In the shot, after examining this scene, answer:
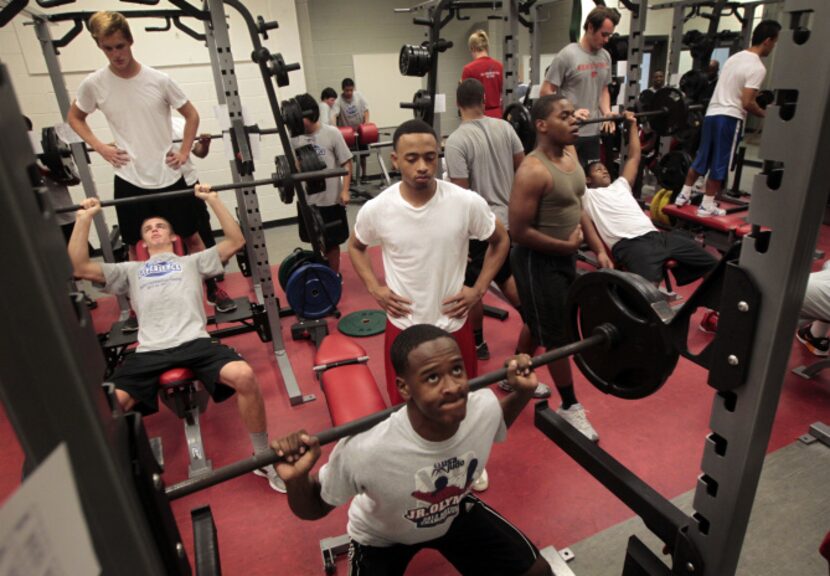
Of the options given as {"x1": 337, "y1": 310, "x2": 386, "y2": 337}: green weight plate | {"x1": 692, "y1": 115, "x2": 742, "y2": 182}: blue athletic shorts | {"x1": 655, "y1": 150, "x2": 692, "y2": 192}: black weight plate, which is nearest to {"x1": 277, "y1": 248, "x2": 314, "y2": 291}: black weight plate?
{"x1": 337, "y1": 310, "x2": 386, "y2": 337}: green weight plate

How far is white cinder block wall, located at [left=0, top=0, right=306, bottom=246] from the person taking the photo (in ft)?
17.6

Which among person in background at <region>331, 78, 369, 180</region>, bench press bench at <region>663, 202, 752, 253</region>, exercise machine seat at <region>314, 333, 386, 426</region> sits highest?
person in background at <region>331, 78, 369, 180</region>

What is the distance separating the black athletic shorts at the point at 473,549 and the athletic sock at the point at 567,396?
110cm

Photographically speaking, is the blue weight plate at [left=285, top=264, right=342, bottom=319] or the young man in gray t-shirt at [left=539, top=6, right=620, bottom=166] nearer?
the blue weight plate at [left=285, top=264, right=342, bottom=319]

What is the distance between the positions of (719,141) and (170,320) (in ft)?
16.7

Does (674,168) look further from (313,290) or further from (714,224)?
(313,290)

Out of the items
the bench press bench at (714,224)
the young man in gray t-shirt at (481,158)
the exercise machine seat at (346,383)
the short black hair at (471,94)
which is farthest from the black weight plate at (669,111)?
the exercise machine seat at (346,383)

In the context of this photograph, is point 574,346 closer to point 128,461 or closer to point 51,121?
point 128,461

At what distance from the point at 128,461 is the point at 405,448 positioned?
3.09 ft

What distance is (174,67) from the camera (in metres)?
5.91

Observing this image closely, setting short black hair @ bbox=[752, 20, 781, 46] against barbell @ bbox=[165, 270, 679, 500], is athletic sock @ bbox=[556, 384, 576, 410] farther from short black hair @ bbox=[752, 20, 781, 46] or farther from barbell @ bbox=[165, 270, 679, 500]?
short black hair @ bbox=[752, 20, 781, 46]

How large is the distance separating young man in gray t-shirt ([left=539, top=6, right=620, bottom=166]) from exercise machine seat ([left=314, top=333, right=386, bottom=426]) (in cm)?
276

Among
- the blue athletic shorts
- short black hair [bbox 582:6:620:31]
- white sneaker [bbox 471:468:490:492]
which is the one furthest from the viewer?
the blue athletic shorts

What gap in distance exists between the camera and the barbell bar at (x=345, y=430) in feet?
Result: 3.04
